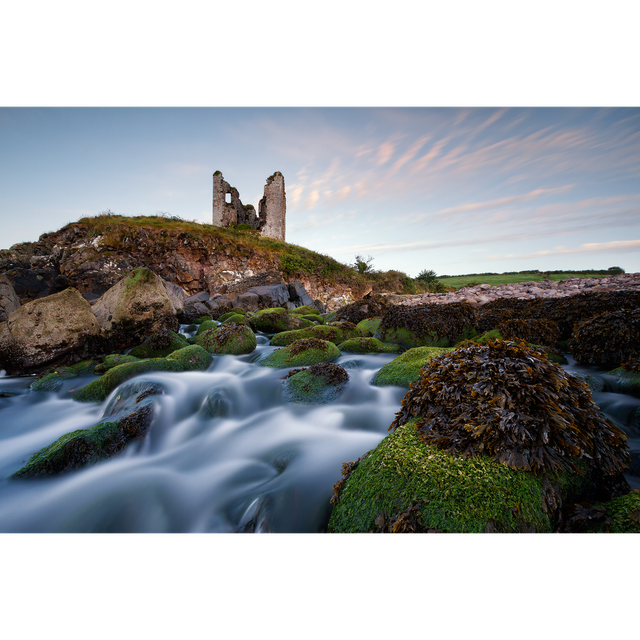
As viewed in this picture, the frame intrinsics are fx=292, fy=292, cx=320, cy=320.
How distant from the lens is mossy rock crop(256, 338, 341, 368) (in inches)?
247

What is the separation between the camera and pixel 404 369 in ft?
15.9

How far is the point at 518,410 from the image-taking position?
2.04 m

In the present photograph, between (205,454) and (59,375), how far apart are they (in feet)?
14.3

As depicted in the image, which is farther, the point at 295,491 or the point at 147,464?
the point at 147,464

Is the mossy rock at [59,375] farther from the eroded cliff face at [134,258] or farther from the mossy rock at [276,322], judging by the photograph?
the eroded cliff face at [134,258]

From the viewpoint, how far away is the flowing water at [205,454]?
2.65 meters

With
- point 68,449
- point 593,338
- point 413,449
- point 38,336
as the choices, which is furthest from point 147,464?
point 593,338

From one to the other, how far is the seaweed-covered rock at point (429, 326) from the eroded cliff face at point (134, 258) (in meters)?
16.1

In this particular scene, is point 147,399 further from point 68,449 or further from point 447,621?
point 447,621

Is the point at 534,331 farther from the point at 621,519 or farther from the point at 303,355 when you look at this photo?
the point at 621,519

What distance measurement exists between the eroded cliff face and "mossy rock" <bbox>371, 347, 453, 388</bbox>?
18.1m

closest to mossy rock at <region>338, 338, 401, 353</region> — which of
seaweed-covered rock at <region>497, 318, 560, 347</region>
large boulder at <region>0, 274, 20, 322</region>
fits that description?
seaweed-covered rock at <region>497, 318, 560, 347</region>

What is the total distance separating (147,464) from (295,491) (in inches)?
80.8

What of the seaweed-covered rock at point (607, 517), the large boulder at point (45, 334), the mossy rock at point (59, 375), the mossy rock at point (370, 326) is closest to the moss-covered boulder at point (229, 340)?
the mossy rock at point (59, 375)
